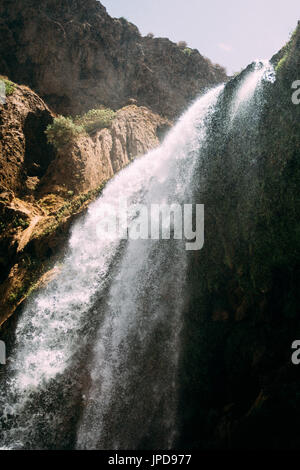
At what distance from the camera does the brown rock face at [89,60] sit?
2045 centimetres

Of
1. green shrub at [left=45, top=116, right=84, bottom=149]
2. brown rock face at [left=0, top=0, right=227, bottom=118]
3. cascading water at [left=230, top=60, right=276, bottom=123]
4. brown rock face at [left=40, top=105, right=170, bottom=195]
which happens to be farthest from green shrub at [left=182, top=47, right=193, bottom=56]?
cascading water at [left=230, top=60, right=276, bottom=123]

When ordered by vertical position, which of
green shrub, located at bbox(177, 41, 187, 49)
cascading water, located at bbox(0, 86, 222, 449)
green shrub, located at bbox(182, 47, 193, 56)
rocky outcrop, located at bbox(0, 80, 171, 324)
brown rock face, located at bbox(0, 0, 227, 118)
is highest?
green shrub, located at bbox(177, 41, 187, 49)

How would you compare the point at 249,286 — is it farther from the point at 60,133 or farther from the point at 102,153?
the point at 60,133

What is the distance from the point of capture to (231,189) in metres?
9.84

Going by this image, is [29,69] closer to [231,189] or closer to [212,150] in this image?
[212,150]

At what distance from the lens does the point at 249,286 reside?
8805 mm

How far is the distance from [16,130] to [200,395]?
1409cm

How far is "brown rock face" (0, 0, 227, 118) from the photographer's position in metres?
20.5

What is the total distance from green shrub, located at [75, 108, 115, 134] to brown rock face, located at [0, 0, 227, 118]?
2.20 metres

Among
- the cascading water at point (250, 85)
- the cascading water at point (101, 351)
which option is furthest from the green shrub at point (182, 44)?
the cascading water at point (101, 351)

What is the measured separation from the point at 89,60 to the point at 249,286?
2143cm

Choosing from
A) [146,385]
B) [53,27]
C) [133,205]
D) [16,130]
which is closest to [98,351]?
[146,385]

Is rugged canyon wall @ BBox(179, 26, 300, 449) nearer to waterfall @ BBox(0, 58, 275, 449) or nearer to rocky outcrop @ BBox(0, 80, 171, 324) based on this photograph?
waterfall @ BBox(0, 58, 275, 449)

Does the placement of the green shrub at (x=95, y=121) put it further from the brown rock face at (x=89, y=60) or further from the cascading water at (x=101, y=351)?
the cascading water at (x=101, y=351)
